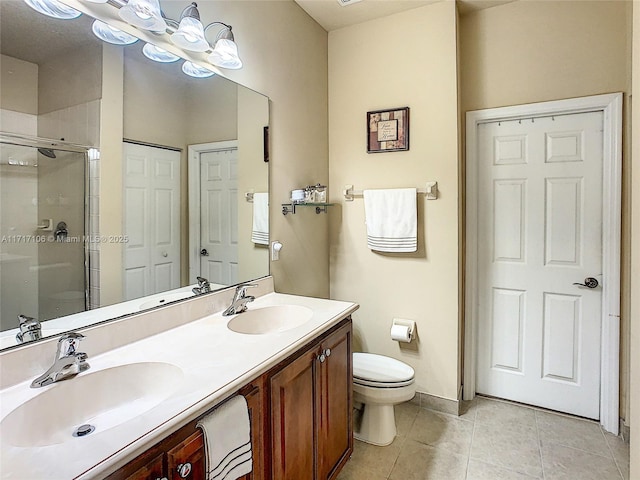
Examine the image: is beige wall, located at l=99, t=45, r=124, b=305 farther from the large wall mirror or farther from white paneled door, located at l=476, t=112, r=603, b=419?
white paneled door, located at l=476, t=112, r=603, b=419

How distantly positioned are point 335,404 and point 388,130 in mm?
1816

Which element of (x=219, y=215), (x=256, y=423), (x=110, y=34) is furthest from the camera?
(x=219, y=215)

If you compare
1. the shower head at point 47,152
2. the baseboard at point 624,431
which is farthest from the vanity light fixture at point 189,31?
the baseboard at point 624,431

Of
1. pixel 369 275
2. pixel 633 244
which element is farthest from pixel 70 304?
pixel 369 275

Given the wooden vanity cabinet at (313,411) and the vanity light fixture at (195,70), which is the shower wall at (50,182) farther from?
the wooden vanity cabinet at (313,411)

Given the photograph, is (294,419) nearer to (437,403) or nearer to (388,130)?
(437,403)

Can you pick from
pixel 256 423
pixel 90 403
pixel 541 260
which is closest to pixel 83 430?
pixel 90 403

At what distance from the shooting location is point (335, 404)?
163cm

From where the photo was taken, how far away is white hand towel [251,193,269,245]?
Result: 1.96m

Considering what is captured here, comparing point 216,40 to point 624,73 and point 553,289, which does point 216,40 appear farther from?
point 553,289

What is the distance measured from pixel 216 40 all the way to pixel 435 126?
4.72 feet

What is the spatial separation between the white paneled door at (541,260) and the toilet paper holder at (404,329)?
1.75 feet

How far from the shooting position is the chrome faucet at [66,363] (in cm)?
97

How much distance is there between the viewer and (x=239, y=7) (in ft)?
6.06
